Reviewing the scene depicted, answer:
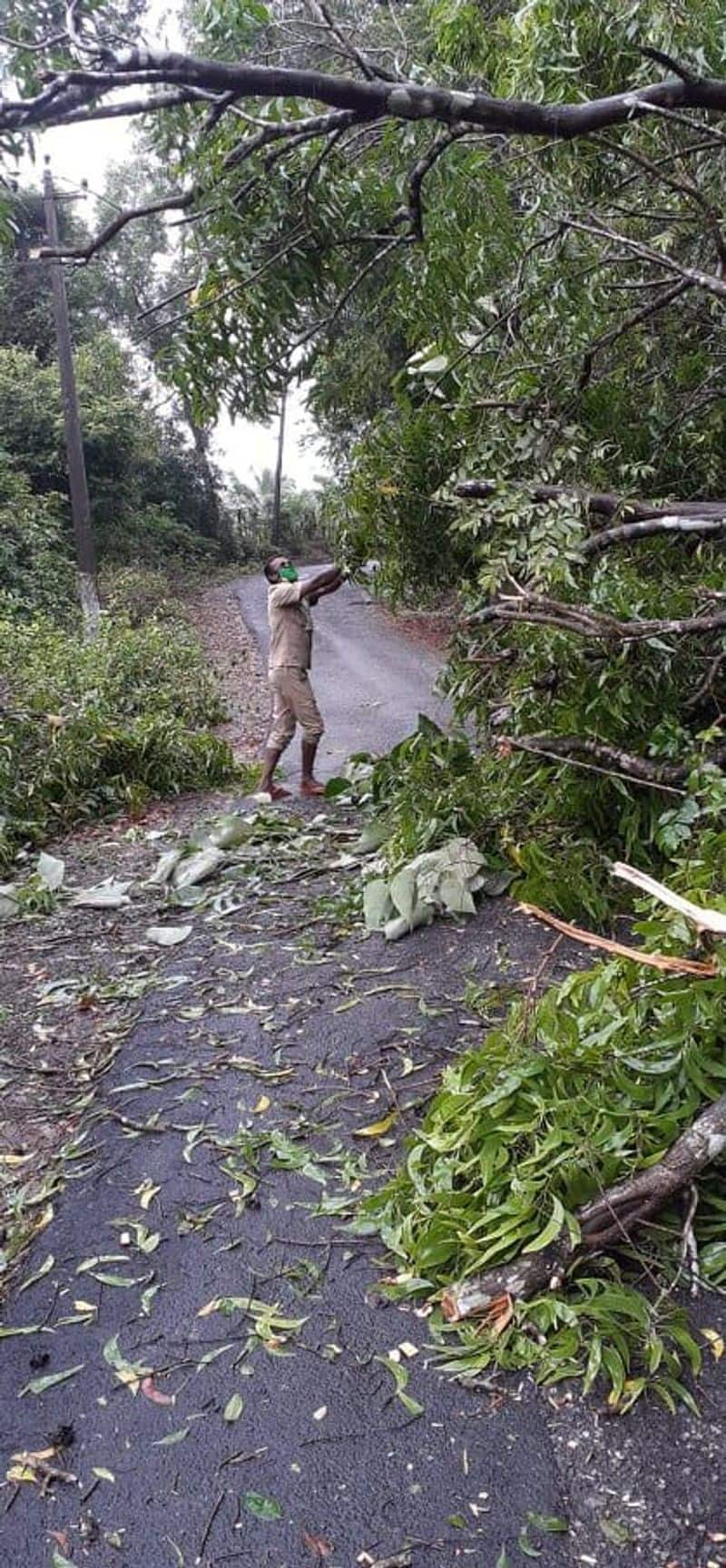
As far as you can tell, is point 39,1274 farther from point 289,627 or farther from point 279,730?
point 289,627

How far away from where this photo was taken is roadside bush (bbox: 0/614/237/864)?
7168 mm

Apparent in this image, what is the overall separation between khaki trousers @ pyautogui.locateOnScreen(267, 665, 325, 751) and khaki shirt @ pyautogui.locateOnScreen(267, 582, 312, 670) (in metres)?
0.06

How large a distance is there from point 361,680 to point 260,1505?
35.2 ft

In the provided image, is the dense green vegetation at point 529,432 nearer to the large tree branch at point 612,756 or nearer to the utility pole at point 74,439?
the large tree branch at point 612,756

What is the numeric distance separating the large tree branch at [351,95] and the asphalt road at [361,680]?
9.42 ft

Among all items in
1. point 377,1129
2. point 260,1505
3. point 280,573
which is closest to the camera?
point 260,1505

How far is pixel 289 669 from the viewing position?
712cm

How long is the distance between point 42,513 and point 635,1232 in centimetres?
1644

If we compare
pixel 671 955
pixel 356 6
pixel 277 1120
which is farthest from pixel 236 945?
pixel 356 6

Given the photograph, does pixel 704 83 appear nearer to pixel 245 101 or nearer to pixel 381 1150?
pixel 245 101

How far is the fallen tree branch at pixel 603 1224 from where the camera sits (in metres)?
2.30

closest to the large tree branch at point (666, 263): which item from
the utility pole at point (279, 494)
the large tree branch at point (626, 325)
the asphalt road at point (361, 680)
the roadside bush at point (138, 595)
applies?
the large tree branch at point (626, 325)

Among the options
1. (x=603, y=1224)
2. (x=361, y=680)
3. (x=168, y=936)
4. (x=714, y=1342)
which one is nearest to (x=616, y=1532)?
(x=714, y=1342)

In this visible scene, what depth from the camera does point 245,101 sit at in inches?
162
